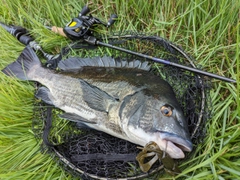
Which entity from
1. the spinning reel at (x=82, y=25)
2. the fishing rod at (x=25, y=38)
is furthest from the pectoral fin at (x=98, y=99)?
the fishing rod at (x=25, y=38)

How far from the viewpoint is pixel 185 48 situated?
2928 millimetres

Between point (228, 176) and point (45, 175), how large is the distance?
166cm

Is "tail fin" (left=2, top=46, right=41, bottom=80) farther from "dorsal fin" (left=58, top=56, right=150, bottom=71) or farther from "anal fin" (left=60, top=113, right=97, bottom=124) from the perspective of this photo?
"anal fin" (left=60, top=113, right=97, bottom=124)

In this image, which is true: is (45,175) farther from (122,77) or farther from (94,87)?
(122,77)

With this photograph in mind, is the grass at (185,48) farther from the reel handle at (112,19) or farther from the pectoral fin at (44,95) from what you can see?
the pectoral fin at (44,95)

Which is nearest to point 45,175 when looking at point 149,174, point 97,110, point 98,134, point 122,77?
point 98,134

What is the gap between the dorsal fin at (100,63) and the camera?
8.64 ft

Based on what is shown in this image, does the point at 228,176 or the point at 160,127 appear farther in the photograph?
the point at 228,176

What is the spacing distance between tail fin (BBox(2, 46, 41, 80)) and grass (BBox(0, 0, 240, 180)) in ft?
0.29

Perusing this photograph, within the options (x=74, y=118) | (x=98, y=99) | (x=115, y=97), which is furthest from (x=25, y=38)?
(x=115, y=97)

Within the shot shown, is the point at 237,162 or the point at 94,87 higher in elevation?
the point at 94,87

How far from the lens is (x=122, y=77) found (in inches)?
99.2

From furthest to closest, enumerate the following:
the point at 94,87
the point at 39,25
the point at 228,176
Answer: the point at 39,25
the point at 94,87
the point at 228,176

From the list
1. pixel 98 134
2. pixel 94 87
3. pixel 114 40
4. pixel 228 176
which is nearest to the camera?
pixel 228 176
